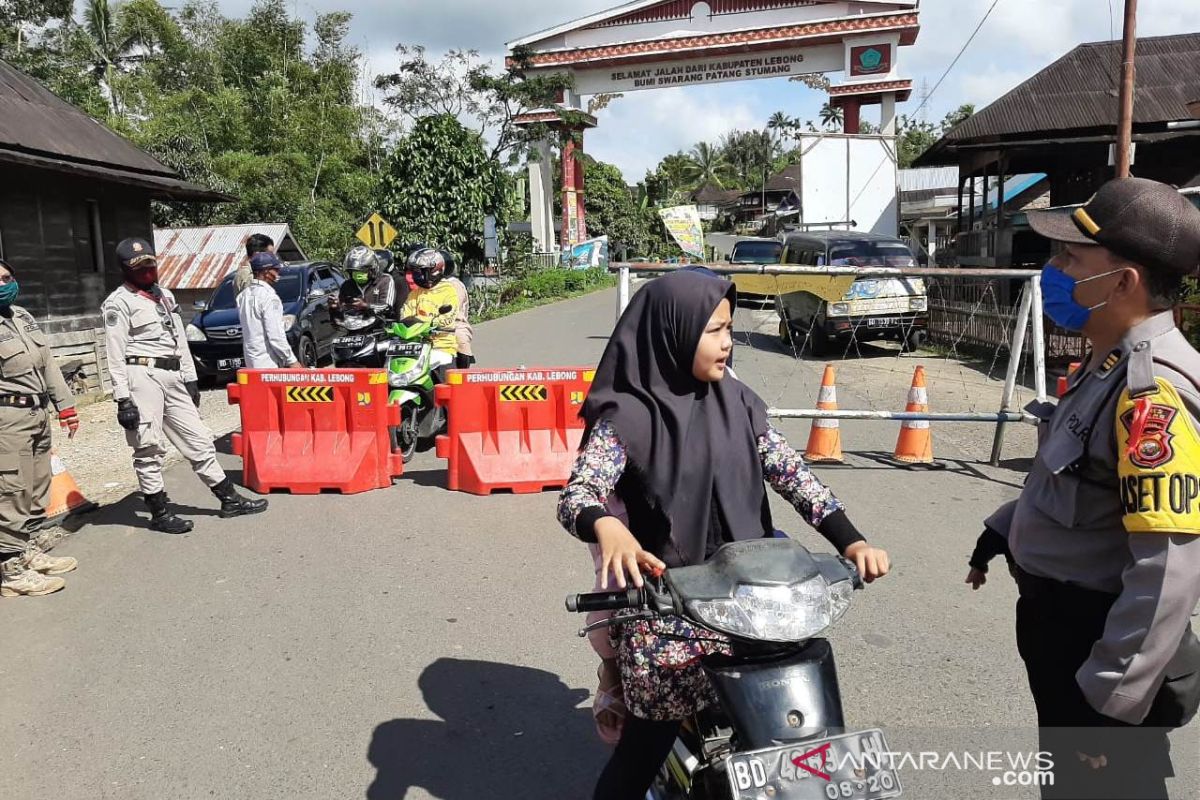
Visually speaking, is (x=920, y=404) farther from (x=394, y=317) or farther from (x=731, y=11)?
(x=731, y=11)

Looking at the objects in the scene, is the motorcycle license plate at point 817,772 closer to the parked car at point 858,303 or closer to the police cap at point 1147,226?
the police cap at point 1147,226

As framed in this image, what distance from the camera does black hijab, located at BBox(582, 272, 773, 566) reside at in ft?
7.13

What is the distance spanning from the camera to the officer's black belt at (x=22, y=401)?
5.03 meters

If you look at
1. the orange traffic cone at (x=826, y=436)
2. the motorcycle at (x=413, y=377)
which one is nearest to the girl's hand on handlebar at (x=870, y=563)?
the orange traffic cone at (x=826, y=436)

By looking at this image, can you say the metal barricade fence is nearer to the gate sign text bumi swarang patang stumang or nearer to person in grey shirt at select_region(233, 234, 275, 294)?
person in grey shirt at select_region(233, 234, 275, 294)

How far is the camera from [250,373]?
282 inches

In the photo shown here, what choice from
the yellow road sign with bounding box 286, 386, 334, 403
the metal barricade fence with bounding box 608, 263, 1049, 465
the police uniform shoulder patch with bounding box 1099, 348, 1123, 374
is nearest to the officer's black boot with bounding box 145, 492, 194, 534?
the yellow road sign with bounding box 286, 386, 334, 403

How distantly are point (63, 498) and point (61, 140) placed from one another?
8.93 metres

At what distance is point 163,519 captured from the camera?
6.20m

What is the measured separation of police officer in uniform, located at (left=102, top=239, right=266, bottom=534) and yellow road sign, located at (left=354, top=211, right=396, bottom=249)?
13800mm

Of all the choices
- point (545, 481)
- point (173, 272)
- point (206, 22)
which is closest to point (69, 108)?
point (173, 272)

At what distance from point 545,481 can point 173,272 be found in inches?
743

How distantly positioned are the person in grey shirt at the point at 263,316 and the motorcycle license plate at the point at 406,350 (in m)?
1.03

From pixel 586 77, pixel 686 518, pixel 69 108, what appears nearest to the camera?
pixel 686 518
